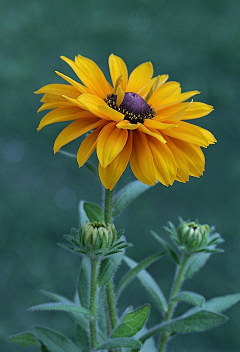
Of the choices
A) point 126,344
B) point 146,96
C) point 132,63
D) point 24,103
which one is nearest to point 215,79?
point 132,63

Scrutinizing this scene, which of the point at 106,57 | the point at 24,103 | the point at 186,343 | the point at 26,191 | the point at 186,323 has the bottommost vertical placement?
the point at 186,343

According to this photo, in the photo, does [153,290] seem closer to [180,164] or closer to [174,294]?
[174,294]

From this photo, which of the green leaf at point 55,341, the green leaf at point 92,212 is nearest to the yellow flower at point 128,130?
the green leaf at point 92,212

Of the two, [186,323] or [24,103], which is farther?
[24,103]

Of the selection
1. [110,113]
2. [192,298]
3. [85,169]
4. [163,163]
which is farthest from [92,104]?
[85,169]

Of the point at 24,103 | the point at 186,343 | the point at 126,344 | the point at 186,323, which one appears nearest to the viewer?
the point at 126,344

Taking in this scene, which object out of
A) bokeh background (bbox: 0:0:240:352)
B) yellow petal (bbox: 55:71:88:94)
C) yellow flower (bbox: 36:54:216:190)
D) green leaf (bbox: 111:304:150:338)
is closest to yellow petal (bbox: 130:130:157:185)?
yellow flower (bbox: 36:54:216:190)

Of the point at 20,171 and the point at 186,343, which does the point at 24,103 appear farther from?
the point at 186,343
